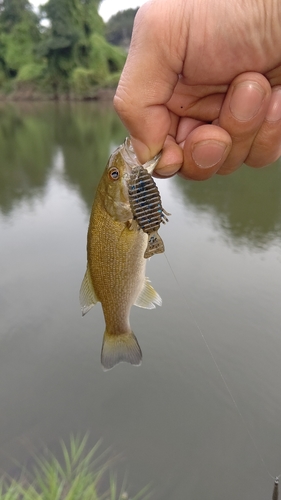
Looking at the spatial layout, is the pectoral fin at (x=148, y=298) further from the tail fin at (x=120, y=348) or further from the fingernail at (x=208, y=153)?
the fingernail at (x=208, y=153)

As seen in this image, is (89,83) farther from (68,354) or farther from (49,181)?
(68,354)

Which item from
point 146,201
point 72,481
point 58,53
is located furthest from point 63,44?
point 146,201

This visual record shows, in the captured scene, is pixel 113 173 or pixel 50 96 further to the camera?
pixel 50 96

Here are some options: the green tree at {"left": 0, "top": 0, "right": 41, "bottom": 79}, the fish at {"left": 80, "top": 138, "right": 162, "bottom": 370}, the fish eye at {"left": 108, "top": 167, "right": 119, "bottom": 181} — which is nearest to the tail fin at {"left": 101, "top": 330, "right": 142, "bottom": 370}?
the fish at {"left": 80, "top": 138, "right": 162, "bottom": 370}

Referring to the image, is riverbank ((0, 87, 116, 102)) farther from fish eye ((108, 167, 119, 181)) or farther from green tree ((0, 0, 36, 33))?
fish eye ((108, 167, 119, 181))

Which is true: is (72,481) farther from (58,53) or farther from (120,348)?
(58,53)

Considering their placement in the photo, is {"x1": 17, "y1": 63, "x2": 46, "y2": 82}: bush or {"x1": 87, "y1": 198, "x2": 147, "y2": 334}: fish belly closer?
{"x1": 87, "y1": 198, "x2": 147, "y2": 334}: fish belly
